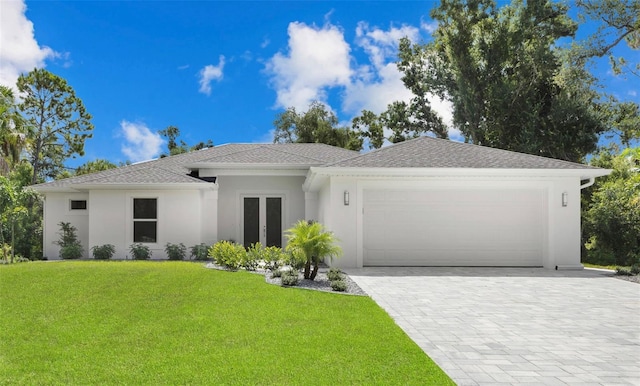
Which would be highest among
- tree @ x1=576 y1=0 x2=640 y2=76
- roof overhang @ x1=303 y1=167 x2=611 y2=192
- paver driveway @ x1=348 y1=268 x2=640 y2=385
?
tree @ x1=576 y1=0 x2=640 y2=76

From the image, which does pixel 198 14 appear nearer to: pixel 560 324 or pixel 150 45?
pixel 150 45

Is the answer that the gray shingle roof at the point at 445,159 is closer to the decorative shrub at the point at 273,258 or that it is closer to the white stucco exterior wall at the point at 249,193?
the decorative shrub at the point at 273,258

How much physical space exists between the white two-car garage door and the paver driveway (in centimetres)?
→ 166

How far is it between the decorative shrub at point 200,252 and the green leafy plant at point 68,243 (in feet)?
15.2

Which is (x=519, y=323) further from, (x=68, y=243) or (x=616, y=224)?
(x=68, y=243)

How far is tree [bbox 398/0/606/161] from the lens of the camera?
78.1ft

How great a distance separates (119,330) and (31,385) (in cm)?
181

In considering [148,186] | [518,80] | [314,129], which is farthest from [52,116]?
[518,80]

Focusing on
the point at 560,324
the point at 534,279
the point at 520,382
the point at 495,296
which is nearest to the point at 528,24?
the point at 534,279

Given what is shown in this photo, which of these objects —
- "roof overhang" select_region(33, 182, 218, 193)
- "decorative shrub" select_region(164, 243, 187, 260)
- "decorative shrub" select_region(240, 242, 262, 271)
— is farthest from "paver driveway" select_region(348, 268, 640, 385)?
"decorative shrub" select_region(164, 243, 187, 260)

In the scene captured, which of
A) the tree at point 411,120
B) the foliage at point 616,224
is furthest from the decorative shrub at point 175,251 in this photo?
the tree at point 411,120

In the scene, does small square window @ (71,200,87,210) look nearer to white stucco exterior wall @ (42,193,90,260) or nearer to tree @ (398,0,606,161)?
white stucco exterior wall @ (42,193,90,260)

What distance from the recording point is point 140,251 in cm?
1527

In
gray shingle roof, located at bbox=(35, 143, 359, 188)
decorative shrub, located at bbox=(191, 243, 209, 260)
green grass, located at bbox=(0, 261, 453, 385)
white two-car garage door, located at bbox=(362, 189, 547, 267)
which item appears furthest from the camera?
gray shingle roof, located at bbox=(35, 143, 359, 188)
